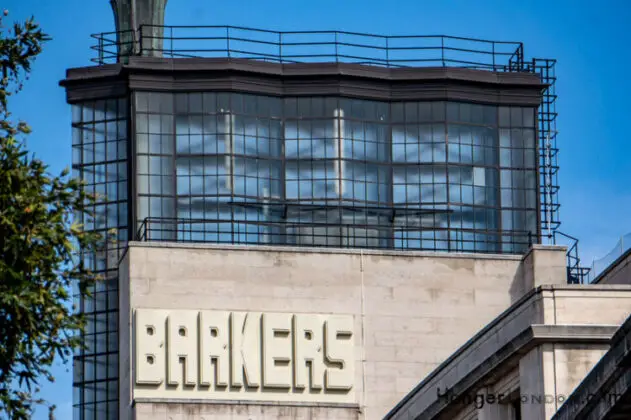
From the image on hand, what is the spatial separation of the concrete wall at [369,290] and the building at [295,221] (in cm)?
7

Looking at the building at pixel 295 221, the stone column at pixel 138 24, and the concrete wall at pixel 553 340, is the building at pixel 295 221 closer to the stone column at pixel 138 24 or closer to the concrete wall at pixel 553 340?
the stone column at pixel 138 24

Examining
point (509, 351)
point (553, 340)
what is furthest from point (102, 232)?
point (553, 340)

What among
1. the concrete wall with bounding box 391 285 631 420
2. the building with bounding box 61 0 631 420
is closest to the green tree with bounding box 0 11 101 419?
the concrete wall with bounding box 391 285 631 420

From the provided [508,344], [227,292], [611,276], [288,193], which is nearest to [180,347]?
[227,292]

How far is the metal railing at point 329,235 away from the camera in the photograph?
85188mm

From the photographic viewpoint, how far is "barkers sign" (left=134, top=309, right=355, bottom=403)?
80688 mm

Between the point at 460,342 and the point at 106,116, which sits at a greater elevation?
the point at 106,116

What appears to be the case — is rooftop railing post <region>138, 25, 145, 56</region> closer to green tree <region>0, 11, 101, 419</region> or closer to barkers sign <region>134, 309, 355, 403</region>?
barkers sign <region>134, 309, 355, 403</region>

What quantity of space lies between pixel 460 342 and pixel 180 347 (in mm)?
10217

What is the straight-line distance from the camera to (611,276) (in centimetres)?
6425

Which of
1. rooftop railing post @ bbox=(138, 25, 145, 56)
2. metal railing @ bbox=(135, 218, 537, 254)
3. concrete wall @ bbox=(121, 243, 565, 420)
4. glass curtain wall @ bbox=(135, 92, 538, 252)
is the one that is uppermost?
rooftop railing post @ bbox=(138, 25, 145, 56)

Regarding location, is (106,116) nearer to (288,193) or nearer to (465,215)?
(288,193)

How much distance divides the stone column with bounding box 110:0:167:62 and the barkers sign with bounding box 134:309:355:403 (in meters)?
13.0

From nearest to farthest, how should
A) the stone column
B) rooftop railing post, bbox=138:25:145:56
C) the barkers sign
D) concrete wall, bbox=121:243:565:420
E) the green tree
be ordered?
the green tree, the barkers sign, concrete wall, bbox=121:243:565:420, rooftop railing post, bbox=138:25:145:56, the stone column
